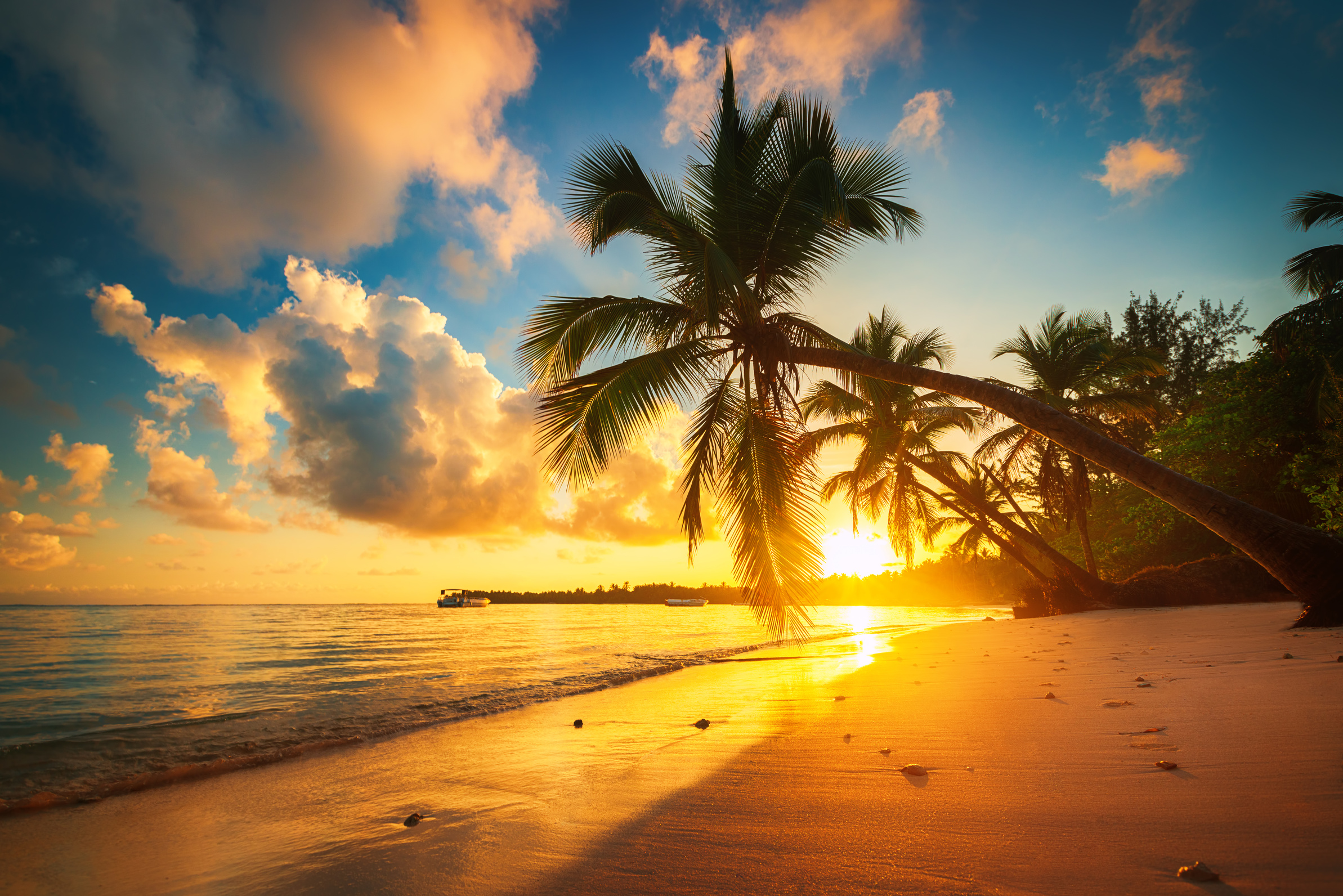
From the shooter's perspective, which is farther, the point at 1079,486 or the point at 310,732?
the point at 1079,486

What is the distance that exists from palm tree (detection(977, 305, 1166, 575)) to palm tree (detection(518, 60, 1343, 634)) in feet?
38.9

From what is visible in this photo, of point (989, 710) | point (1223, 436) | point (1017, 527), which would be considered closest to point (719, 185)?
point (989, 710)

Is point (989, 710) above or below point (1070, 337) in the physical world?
below

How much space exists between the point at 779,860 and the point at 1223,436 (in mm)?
18761

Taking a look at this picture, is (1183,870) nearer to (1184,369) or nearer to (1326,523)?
(1326,523)

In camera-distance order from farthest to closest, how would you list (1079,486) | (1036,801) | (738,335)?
(1079,486), (738,335), (1036,801)

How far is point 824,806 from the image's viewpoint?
2.36 meters

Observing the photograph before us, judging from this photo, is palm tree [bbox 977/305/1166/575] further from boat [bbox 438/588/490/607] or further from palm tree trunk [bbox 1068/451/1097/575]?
boat [bbox 438/588/490/607]

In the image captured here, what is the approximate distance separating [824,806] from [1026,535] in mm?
16716

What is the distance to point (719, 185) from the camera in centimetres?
812

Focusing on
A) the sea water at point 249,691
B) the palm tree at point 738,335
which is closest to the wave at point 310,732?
the sea water at point 249,691

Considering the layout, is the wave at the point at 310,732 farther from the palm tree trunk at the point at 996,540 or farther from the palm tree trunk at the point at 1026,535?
the palm tree trunk at the point at 996,540

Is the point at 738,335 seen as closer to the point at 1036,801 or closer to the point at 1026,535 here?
the point at 1036,801

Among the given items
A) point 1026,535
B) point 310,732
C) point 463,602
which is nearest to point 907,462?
point 1026,535
